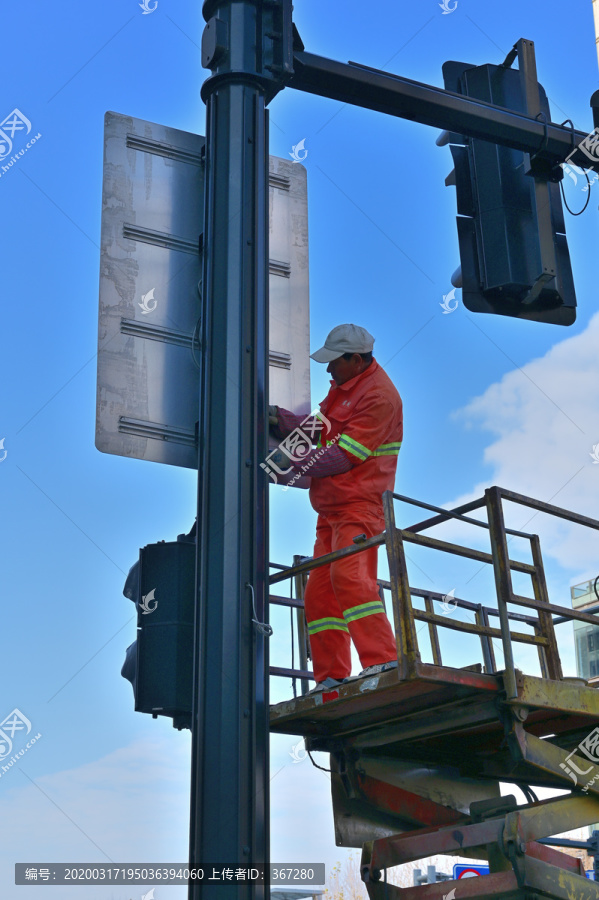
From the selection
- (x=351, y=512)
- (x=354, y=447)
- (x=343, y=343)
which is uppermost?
(x=343, y=343)

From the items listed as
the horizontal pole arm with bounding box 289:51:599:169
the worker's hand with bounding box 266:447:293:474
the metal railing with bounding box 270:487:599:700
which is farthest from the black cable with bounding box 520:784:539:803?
the horizontal pole arm with bounding box 289:51:599:169

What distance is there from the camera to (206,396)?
5348 millimetres

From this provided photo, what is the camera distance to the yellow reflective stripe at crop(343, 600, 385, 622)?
643 centimetres

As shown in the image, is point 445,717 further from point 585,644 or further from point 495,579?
point 585,644

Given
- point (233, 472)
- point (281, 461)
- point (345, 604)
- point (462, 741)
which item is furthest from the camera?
point (462, 741)

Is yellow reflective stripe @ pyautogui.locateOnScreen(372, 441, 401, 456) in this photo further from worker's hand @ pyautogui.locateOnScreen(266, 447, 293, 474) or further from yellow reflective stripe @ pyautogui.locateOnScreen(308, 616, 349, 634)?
yellow reflective stripe @ pyautogui.locateOnScreen(308, 616, 349, 634)

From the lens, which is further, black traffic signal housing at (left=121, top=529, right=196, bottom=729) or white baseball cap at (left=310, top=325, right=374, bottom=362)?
white baseball cap at (left=310, top=325, right=374, bottom=362)

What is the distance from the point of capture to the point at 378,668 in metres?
6.20

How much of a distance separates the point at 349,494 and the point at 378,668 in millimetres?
1184

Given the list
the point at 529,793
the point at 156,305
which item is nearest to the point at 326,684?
the point at 529,793

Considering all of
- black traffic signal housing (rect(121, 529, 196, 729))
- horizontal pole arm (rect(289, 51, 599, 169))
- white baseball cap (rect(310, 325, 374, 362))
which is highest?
horizontal pole arm (rect(289, 51, 599, 169))

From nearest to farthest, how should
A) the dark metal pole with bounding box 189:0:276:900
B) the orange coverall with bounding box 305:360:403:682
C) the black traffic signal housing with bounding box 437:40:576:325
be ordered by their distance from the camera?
1. the dark metal pole with bounding box 189:0:276:900
2. the orange coverall with bounding box 305:360:403:682
3. the black traffic signal housing with bounding box 437:40:576:325

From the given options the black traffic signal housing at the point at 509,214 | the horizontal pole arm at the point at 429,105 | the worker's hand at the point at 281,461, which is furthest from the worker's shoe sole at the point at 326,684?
the horizontal pole arm at the point at 429,105

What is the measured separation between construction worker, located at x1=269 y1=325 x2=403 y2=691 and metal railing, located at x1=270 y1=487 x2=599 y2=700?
22cm
